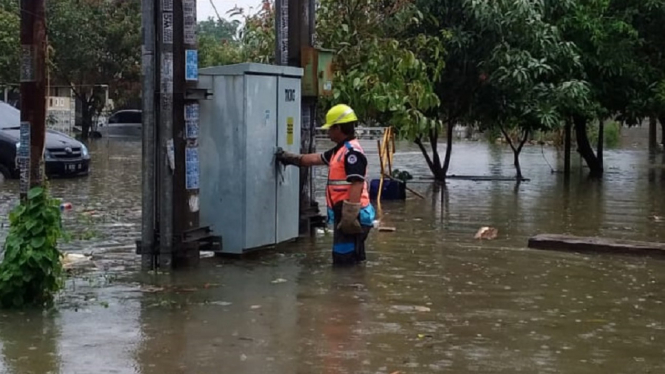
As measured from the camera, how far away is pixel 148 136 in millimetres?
9422

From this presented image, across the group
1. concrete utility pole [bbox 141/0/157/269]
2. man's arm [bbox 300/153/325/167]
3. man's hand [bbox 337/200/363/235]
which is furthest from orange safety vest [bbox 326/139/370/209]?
concrete utility pole [bbox 141/0/157/269]

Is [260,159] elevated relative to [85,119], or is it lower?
lower

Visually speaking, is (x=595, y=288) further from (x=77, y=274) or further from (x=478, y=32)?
(x=478, y=32)

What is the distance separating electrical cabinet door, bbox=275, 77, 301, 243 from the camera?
1071 centimetres

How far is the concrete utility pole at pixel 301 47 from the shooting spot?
466 inches

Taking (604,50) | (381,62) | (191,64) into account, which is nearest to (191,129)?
(191,64)

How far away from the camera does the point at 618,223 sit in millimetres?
13969

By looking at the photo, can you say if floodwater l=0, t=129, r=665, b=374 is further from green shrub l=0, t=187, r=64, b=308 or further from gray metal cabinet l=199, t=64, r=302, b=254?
gray metal cabinet l=199, t=64, r=302, b=254

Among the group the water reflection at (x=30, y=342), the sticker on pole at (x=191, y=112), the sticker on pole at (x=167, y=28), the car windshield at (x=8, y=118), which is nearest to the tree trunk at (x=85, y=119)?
the car windshield at (x=8, y=118)

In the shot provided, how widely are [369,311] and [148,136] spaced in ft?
9.70

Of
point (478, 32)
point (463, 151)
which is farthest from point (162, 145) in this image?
point (463, 151)

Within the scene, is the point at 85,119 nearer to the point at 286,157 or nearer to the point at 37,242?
the point at 286,157

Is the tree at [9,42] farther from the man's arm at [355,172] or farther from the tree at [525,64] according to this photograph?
the man's arm at [355,172]

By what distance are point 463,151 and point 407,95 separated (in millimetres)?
19799
